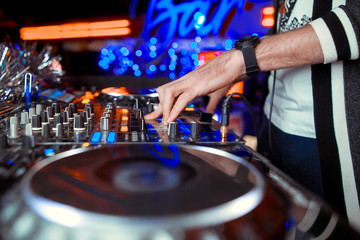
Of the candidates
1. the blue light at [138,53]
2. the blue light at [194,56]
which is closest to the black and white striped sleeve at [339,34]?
the blue light at [194,56]

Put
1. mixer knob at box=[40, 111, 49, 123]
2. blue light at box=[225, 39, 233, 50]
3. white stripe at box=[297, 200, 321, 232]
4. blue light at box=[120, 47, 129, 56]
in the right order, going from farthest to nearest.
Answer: blue light at box=[120, 47, 129, 56] → blue light at box=[225, 39, 233, 50] → mixer knob at box=[40, 111, 49, 123] → white stripe at box=[297, 200, 321, 232]

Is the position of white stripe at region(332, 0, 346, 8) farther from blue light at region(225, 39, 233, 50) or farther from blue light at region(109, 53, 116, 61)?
blue light at region(109, 53, 116, 61)

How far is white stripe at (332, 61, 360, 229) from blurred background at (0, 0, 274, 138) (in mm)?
4224

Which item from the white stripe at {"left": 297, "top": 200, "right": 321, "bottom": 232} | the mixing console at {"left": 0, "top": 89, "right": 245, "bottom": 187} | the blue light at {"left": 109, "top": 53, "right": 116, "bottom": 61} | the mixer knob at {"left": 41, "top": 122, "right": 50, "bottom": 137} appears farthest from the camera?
the blue light at {"left": 109, "top": 53, "right": 116, "bottom": 61}

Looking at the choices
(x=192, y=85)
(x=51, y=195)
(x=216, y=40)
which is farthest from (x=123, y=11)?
(x=51, y=195)

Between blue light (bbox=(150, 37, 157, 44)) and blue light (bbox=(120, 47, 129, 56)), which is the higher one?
blue light (bbox=(150, 37, 157, 44))

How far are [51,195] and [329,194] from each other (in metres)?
0.78

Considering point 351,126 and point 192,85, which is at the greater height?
point 192,85

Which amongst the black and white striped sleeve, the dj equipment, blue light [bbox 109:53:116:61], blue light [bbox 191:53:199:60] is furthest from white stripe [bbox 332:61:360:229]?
blue light [bbox 109:53:116:61]

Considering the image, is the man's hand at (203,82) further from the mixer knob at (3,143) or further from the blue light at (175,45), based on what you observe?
the blue light at (175,45)

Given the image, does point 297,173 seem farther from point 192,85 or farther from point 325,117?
point 192,85

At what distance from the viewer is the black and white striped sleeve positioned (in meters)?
0.62

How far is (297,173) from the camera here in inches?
38.2

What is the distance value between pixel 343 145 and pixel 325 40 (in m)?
0.29
